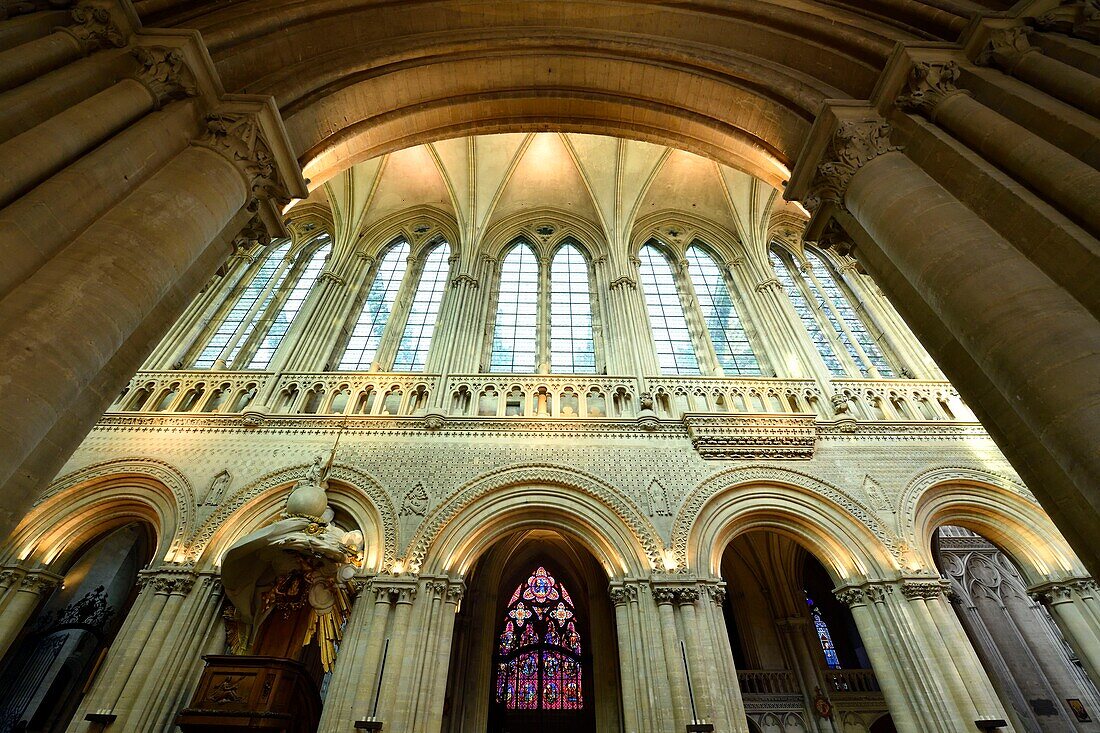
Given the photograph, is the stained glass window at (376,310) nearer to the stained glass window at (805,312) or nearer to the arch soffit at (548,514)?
the arch soffit at (548,514)

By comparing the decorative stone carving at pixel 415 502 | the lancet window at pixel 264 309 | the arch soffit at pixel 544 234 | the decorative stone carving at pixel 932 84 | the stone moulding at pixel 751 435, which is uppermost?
the arch soffit at pixel 544 234

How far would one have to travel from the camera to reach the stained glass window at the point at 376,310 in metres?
11.4

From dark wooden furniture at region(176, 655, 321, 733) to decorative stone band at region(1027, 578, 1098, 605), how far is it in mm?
9994

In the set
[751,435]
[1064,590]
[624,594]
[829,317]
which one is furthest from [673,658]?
[829,317]

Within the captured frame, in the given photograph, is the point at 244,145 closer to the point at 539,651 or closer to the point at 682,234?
the point at 539,651

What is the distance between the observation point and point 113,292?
384 centimetres

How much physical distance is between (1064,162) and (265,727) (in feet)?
26.6

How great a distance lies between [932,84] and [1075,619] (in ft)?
25.0

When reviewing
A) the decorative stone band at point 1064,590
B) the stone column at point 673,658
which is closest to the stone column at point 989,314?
the stone column at point 673,658

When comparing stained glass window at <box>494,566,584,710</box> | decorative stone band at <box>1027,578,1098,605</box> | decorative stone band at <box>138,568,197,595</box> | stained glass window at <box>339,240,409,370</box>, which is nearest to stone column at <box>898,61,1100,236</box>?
decorative stone band at <box>1027,578,1098,605</box>

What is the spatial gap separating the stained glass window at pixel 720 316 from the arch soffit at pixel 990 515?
12.2 feet

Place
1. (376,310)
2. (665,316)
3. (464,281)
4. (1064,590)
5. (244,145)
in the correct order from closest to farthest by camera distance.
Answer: (244,145) < (1064,590) < (464,281) < (665,316) < (376,310)

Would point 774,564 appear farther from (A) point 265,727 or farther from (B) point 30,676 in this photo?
(B) point 30,676

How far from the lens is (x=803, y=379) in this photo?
394 inches
